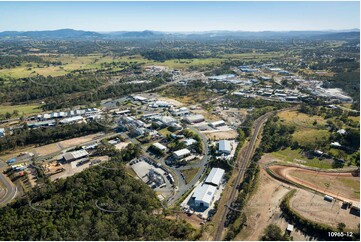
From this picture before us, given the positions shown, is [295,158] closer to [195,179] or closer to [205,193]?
[195,179]

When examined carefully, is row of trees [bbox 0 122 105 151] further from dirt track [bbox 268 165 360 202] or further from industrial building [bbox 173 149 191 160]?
dirt track [bbox 268 165 360 202]

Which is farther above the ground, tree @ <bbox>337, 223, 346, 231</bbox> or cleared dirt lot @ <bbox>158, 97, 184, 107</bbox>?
cleared dirt lot @ <bbox>158, 97, 184, 107</bbox>

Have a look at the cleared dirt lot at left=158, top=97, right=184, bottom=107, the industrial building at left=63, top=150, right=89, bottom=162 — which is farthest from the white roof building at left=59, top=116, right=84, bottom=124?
the cleared dirt lot at left=158, top=97, right=184, bottom=107

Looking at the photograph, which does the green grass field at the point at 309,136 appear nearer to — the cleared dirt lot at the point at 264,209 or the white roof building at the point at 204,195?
the cleared dirt lot at the point at 264,209

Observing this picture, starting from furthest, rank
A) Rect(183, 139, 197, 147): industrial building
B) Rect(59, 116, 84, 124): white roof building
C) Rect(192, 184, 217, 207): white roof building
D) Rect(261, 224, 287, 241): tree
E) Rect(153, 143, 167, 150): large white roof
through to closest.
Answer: Rect(59, 116, 84, 124): white roof building < Rect(183, 139, 197, 147): industrial building < Rect(153, 143, 167, 150): large white roof < Rect(192, 184, 217, 207): white roof building < Rect(261, 224, 287, 241): tree

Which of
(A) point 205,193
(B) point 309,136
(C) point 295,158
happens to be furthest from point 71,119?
(B) point 309,136

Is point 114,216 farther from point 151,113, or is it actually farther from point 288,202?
point 151,113

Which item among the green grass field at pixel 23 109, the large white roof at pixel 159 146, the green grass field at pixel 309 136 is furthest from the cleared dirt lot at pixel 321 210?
the green grass field at pixel 23 109
